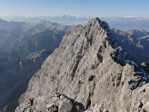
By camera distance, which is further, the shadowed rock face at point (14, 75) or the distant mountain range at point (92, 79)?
the shadowed rock face at point (14, 75)

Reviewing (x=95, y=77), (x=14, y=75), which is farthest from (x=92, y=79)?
(x=14, y=75)

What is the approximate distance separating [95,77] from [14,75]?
419 ft

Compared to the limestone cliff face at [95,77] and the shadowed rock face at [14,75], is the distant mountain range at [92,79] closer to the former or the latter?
the limestone cliff face at [95,77]

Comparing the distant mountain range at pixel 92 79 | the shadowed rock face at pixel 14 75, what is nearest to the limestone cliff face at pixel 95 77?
the distant mountain range at pixel 92 79

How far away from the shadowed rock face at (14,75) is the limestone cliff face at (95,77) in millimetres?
51167

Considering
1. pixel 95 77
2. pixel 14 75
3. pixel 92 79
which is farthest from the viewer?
pixel 14 75

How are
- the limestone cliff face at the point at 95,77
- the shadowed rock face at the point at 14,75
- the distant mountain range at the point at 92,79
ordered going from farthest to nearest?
1. the shadowed rock face at the point at 14,75
2. the limestone cliff face at the point at 95,77
3. the distant mountain range at the point at 92,79

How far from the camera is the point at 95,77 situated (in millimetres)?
44031

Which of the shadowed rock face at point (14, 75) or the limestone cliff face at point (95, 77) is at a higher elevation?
the limestone cliff face at point (95, 77)

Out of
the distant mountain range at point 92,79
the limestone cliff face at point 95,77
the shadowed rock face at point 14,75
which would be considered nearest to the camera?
the distant mountain range at point 92,79

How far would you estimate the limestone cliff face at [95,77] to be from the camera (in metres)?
25.7

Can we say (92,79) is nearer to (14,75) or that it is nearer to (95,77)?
(95,77)

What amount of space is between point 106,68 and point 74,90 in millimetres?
15790

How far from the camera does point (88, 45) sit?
59281 millimetres
